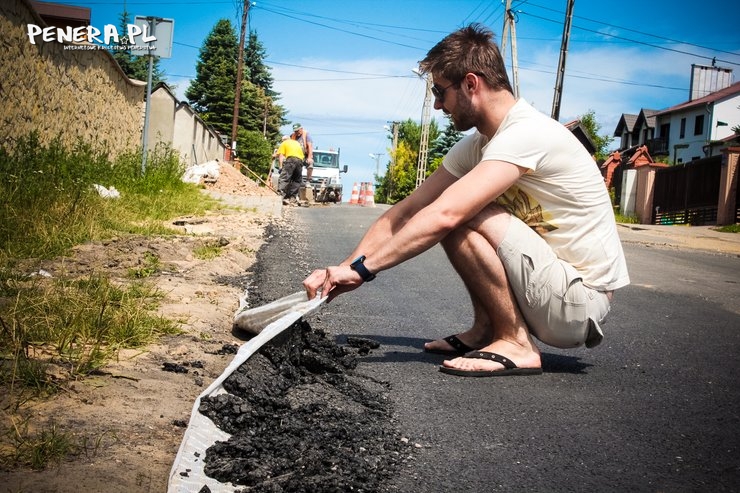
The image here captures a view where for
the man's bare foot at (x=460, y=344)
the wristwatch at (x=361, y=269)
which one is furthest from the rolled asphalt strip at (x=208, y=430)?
the man's bare foot at (x=460, y=344)

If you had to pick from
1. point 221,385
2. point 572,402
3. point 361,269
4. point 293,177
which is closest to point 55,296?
point 221,385

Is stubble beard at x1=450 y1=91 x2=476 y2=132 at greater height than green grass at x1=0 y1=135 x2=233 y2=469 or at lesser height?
greater

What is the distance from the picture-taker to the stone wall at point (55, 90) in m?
9.69

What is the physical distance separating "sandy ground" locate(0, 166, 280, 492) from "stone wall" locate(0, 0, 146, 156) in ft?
15.9

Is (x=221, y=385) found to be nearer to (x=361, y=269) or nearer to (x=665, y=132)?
(x=361, y=269)

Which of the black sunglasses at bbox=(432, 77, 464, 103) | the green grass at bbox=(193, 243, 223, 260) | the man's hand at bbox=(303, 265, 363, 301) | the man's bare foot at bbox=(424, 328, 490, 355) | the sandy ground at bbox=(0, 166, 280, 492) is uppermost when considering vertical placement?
the black sunglasses at bbox=(432, 77, 464, 103)

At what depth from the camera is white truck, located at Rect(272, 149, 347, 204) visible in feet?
105

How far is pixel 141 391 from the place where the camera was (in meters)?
2.84

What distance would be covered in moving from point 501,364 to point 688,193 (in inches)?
976

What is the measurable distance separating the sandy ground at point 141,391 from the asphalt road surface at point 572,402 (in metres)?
0.70

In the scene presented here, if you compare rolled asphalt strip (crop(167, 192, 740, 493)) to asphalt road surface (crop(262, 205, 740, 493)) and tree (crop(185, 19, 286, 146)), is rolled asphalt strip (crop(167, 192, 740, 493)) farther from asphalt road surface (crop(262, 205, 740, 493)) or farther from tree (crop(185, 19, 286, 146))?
tree (crop(185, 19, 286, 146))

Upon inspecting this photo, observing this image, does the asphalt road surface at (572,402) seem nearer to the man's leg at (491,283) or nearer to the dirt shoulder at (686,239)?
the man's leg at (491,283)

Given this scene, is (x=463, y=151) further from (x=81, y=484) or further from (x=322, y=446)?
(x=81, y=484)

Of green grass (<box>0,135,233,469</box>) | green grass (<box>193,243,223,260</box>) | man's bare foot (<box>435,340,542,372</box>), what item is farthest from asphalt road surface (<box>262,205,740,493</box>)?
green grass (<box>0,135,233,469</box>)
